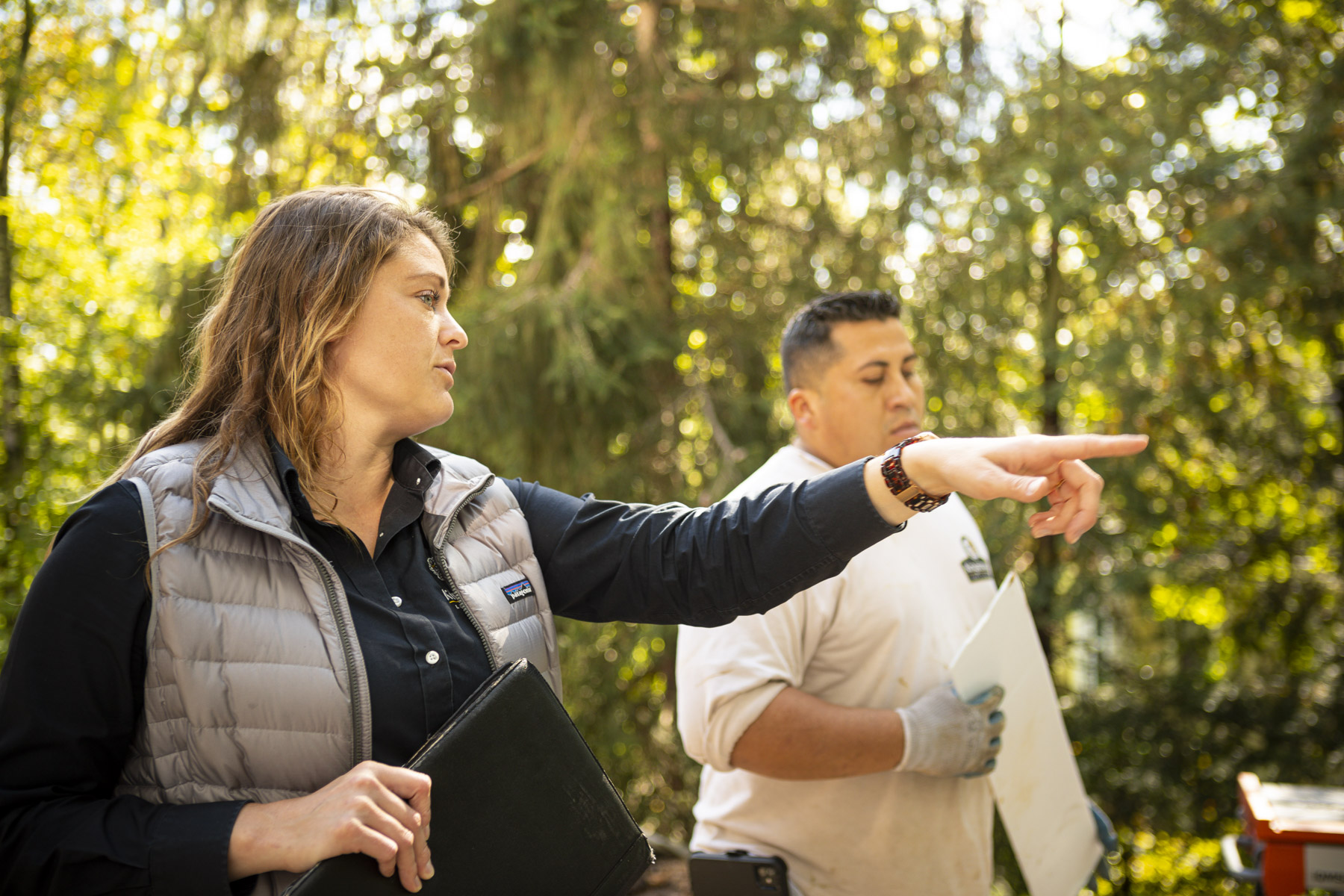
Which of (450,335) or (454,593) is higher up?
(450,335)

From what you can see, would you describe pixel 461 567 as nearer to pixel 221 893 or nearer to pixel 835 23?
pixel 221 893

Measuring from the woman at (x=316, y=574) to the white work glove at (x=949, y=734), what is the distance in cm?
79

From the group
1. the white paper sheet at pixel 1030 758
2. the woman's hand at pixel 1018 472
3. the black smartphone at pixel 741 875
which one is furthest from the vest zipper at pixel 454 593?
the white paper sheet at pixel 1030 758

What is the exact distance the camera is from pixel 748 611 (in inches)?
58.5

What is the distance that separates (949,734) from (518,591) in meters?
1.07

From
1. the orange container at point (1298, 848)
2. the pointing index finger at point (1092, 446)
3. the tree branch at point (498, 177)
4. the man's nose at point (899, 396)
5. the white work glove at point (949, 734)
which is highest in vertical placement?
the tree branch at point (498, 177)

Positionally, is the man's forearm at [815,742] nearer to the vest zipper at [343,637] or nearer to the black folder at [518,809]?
the black folder at [518,809]

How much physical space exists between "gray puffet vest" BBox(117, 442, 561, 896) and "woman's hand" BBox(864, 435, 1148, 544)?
77cm

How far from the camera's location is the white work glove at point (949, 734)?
6.68 ft

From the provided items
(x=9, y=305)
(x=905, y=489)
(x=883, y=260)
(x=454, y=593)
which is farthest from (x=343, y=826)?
(x=9, y=305)

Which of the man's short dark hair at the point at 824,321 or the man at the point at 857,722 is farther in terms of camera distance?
the man's short dark hair at the point at 824,321

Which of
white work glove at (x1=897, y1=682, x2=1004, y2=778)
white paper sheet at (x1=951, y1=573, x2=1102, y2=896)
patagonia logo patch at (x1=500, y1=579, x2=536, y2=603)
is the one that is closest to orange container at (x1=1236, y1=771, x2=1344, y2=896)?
white paper sheet at (x1=951, y1=573, x2=1102, y2=896)

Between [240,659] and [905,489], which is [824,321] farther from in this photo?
[240,659]

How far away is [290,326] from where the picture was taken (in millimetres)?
1425
